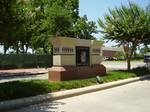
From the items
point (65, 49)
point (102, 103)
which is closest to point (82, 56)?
point (65, 49)

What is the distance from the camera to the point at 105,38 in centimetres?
2692

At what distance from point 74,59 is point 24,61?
2323cm

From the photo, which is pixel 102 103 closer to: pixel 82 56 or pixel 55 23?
pixel 82 56

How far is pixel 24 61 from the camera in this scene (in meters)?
41.7

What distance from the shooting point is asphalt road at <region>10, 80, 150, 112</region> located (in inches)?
464

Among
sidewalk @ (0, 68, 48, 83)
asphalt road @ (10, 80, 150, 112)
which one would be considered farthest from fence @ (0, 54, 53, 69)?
asphalt road @ (10, 80, 150, 112)

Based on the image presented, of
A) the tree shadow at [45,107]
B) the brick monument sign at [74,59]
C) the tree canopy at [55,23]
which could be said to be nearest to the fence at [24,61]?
the tree canopy at [55,23]

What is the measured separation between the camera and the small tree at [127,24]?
2517 centimetres

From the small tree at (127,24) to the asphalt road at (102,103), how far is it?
9719mm

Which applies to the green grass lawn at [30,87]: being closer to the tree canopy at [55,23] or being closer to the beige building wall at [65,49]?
the beige building wall at [65,49]

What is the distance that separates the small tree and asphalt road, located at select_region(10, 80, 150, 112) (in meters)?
9.72

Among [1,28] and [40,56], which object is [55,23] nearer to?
[40,56]

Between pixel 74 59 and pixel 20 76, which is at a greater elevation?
pixel 74 59

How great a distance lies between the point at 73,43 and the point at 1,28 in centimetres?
623
